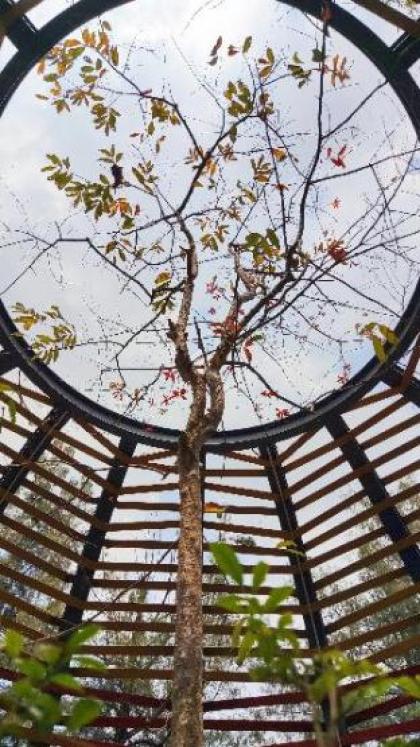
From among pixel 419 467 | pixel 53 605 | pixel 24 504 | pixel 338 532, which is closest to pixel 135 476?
pixel 24 504

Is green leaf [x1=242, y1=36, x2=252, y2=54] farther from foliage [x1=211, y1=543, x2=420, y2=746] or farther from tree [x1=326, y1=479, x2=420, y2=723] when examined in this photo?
tree [x1=326, y1=479, x2=420, y2=723]

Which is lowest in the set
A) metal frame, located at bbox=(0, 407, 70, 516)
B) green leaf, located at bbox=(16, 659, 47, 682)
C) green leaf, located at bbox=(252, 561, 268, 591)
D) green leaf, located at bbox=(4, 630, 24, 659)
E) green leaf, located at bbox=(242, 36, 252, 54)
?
green leaf, located at bbox=(16, 659, 47, 682)

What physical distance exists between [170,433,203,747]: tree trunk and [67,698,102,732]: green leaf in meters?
1.72

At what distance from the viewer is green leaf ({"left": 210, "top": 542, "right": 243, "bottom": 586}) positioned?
1.14 m

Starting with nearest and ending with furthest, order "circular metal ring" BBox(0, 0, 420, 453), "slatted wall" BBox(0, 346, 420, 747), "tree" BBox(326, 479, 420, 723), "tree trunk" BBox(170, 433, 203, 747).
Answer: "tree trunk" BBox(170, 433, 203, 747), "circular metal ring" BBox(0, 0, 420, 453), "slatted wall" BBox(0, 346, 420, 747), "tree" BBox(326, 479, 420, 723)

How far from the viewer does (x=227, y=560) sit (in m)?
1.16

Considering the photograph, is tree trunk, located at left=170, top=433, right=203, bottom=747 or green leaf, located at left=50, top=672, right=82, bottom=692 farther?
tree trunk, located at left=170, top=433, right=203, bottom=747

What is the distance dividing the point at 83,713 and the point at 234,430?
689cm

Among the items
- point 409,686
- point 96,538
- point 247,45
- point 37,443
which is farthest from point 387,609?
point 409,686

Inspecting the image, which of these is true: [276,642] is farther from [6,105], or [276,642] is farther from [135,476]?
[135,476]

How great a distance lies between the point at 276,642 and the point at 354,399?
6378 millimetres

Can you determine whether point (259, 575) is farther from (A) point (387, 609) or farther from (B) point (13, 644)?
(A) point (387, 609)

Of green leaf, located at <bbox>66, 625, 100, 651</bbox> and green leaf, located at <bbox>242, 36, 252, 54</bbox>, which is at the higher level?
green leaf, located at <bbox>242, 36, 252, 54</bbox>

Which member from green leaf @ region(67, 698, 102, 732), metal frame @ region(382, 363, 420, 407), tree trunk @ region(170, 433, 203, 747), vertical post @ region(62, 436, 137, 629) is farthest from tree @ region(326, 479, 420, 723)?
green leaf @ region(67, 698, 102, 732)
